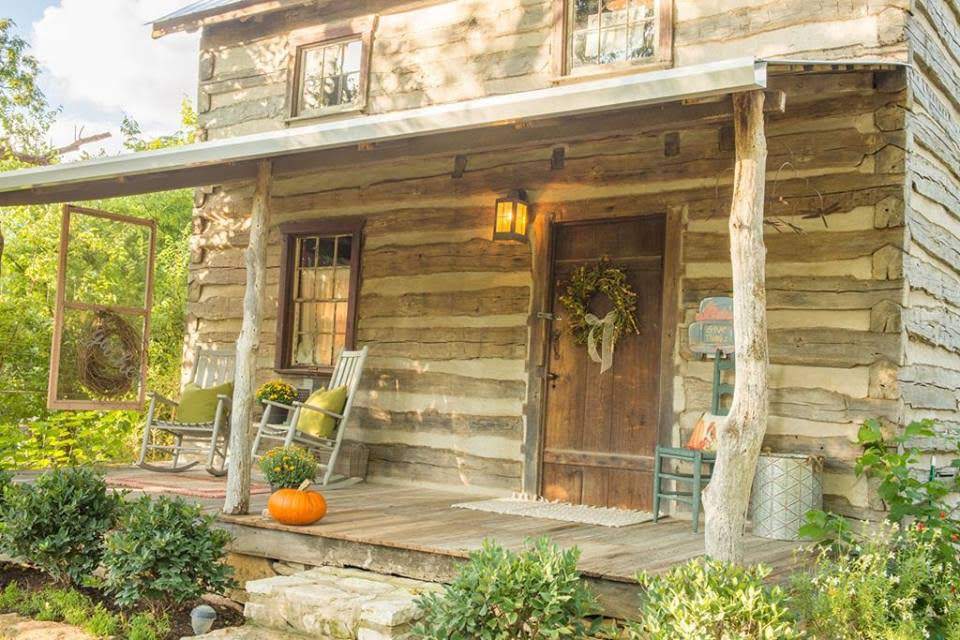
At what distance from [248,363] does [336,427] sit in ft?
4.85

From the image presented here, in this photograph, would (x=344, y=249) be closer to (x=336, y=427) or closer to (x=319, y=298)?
(x=319, y=298)

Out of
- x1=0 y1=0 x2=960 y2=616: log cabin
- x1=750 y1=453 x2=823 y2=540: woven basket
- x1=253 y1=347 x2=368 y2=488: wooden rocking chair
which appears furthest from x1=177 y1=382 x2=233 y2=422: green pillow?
x1=750 y1=453 x2=823 y2=540: woven basket

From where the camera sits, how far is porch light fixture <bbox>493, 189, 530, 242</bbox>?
606 cm

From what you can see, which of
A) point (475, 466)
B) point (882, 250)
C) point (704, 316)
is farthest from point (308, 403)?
point (882, 250)

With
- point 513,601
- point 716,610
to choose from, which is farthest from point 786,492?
point 513,601

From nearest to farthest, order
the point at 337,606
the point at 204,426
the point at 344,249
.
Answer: the point at 337,606, the point at 204,426, the point at 344,249

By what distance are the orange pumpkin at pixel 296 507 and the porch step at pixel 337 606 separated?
46cm

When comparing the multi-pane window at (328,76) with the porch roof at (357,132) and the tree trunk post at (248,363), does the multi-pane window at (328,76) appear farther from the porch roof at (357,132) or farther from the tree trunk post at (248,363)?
the tree trunk post at (248,363)

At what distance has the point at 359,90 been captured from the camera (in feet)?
23.5

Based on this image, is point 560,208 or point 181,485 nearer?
point 560,208

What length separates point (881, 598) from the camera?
122 inches

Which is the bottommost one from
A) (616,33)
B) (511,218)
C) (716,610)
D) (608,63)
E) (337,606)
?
(337,606)

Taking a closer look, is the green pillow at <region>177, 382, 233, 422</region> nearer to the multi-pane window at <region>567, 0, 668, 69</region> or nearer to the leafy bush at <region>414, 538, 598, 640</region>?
the multi-pane window at <region>567, 0, 668, 69</region>

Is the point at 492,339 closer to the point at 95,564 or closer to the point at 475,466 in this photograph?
the point at 475,466
